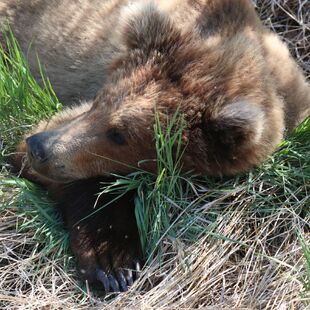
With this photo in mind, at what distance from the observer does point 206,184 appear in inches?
160

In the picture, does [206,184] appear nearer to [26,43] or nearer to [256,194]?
[256,194]

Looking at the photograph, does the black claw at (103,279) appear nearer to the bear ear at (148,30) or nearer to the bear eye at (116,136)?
the bear eye at (116,136)

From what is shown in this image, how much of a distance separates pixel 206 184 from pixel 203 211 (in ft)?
0.61

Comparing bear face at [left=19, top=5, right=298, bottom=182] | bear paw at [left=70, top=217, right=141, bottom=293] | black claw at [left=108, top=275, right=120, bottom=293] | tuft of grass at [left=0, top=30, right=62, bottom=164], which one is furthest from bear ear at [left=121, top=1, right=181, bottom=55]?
black claw at [left=108, top=275, right=120, bottom=293]

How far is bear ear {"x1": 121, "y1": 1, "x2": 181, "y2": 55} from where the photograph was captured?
12.9 ft

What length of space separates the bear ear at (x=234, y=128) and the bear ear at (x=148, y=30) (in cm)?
56

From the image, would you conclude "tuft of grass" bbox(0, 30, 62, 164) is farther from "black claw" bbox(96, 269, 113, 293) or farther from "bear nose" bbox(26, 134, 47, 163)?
"black claw" bbox(96, 269, 113, 293)

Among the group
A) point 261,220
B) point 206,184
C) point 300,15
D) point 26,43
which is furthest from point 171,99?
point 300,15

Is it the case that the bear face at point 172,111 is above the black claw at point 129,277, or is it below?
above

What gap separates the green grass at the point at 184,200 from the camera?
3.89m

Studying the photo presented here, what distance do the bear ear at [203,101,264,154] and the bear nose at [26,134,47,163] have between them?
3.12 feet

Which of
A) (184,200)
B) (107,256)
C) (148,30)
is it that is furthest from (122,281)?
(148,30)

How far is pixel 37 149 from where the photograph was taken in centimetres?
384

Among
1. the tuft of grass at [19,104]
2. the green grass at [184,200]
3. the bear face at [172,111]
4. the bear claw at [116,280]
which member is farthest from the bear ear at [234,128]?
the tuft of grass at [19,104]
